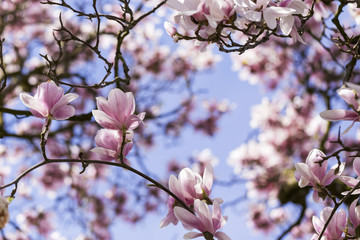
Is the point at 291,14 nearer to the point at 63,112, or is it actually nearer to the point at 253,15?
the point at 253,15

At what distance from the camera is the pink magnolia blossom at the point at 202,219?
1.28 metres

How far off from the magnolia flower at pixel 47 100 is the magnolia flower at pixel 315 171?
0.81 meters

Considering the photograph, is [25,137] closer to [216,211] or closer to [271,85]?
[216,211]

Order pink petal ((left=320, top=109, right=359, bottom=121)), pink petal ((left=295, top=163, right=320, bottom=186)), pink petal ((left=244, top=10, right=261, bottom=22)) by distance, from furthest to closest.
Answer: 1. pink petal ((left=295, top=163, right=320, bottom=186))
2. pink petal ((left=244, top=10, right=261, bottom=22))
3. pink petal ((left=320, top=109, right=359, bottom=121))

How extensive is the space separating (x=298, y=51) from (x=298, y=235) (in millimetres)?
2764

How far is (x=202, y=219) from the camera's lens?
1.29 metres

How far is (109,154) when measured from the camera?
1.40 m

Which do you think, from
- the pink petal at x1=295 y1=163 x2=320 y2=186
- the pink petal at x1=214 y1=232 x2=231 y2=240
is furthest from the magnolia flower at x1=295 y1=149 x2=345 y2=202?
the pink petal at x1=214 y1=232 x2=231 y2=240

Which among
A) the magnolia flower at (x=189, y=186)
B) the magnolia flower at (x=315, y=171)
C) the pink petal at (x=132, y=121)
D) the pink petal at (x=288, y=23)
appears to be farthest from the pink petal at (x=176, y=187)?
the pink petal at (x=288, y=23)

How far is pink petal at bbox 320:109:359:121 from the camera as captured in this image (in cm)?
115

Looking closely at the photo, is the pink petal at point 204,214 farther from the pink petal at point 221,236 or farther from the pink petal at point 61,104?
the pink petal at point 61,104

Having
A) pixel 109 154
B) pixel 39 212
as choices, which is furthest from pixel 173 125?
pixel 109 154

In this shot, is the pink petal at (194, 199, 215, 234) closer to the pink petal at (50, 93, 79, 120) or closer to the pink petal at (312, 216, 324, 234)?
the pink petal at (312, 216, 324, 234)

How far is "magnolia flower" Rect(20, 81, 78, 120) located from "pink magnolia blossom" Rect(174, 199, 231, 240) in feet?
1.73
